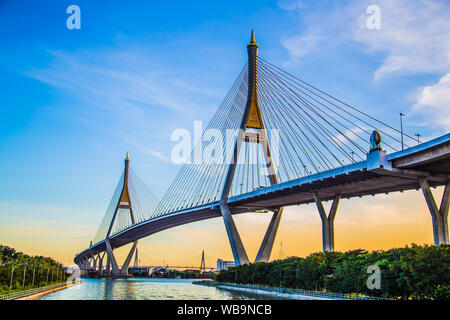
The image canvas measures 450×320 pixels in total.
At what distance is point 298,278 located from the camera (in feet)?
153

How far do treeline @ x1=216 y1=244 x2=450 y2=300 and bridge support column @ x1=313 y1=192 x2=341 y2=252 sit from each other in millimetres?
1741

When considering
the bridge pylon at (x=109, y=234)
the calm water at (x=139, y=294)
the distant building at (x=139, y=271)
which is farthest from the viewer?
the distant building at (x=139, y=271)

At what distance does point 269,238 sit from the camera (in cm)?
6412

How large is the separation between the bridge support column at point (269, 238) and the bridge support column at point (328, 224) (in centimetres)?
1542

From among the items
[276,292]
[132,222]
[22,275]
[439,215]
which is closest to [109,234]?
[132,222]

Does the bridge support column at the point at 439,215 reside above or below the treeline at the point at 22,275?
above

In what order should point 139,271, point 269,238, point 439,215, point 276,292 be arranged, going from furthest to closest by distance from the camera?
1. point 139,271
2. point 269,238
3. point 276,292
4. point 439,215

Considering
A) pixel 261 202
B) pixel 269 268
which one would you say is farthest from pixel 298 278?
pixel 261 202

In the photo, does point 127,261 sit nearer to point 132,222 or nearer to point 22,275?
point 132,222

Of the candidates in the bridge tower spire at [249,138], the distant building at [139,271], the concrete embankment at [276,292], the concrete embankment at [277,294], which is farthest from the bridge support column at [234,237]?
the distant building at [139,271]

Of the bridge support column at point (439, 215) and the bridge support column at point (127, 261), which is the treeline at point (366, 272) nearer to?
the bridge support column at point (439, 215)

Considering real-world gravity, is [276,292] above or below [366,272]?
below

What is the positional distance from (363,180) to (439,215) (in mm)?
8927

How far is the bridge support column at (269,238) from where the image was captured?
210 feet
